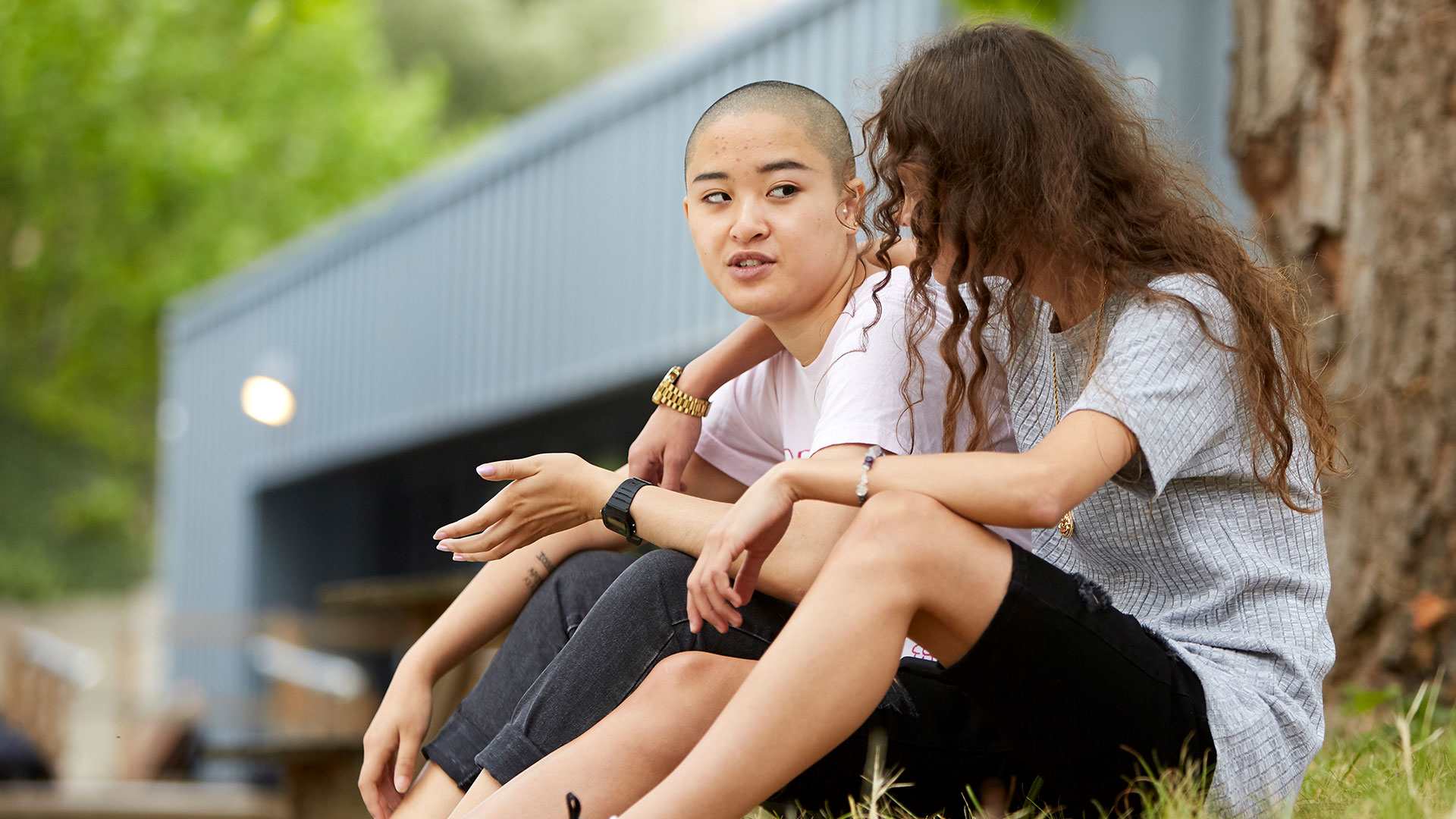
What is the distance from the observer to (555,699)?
2055mm

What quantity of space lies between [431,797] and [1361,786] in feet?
4.57

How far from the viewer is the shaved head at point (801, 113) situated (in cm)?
235

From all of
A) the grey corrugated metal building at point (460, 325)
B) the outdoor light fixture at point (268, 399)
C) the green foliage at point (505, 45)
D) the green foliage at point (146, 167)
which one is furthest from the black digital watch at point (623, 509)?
Answer: the green foliage at point (505, 45)

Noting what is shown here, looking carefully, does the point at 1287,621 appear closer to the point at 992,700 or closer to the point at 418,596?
the point at 992,700

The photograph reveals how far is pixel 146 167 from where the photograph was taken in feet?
64.0

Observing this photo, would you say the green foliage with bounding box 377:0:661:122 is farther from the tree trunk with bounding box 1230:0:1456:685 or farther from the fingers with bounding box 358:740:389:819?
the fingers with bounding box 358:740:389:819

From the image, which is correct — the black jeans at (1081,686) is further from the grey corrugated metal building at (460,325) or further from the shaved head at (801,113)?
the grey corrugated metal building at (460,325)

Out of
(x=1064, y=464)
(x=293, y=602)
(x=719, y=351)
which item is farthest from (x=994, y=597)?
(x=293, y=602)

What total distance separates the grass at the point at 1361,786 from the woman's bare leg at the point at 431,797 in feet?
1.52

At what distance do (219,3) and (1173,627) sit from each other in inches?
723

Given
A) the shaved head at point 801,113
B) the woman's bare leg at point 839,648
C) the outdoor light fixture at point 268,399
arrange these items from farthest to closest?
1. the outdoor light fixture at point 268,399
2. the shaved head at point 801,113
3. the woman's bare leg at point 839,648

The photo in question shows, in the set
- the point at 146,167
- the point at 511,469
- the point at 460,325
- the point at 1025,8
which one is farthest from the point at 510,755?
the point at 146,167

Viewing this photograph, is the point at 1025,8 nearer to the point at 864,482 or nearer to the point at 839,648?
the point at 864,482

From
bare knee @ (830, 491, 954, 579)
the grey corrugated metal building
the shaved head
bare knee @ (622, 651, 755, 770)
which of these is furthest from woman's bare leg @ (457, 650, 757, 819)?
the grey corrugated metal building
